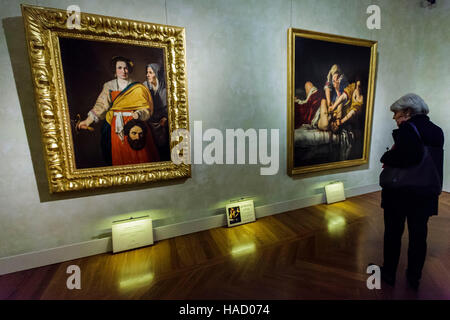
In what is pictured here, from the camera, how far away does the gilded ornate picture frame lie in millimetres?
3293

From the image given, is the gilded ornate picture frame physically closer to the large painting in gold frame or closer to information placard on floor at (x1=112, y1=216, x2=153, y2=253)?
the large painting in gold frame

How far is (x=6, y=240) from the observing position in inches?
89.0

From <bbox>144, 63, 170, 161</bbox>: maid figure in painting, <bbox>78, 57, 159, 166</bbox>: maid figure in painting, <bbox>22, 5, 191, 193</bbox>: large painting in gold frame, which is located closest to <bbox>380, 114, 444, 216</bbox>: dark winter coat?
<bbox>22, 5, 191, 193</bbox>: large painting in gold frame

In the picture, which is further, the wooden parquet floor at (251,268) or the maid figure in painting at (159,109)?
the maid figure in painting at (159,109)

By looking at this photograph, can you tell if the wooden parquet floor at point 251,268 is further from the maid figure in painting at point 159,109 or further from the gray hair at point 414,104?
the gray hair at point 414,104

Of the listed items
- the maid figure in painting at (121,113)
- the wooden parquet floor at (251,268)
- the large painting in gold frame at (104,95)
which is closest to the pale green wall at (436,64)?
the wooden parquet floor at (251,268)

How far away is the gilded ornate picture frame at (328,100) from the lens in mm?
3293

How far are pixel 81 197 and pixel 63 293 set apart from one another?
3.25 feet

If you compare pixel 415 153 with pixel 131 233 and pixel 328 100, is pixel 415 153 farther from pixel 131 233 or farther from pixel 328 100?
pixel 131 233

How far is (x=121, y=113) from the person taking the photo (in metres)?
2.45

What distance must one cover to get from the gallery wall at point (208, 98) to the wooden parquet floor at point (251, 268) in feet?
1.36

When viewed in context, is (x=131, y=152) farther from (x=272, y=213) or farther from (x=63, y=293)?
(x=272, y=213)

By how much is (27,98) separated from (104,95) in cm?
72
